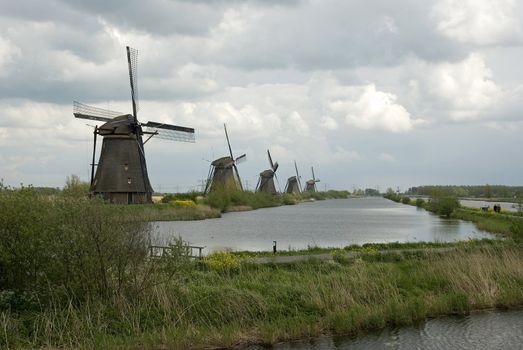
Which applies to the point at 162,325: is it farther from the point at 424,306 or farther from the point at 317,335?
the point at 424,306

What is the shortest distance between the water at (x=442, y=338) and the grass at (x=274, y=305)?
362mm

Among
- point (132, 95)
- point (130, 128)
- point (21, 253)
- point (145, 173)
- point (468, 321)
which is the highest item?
point (132, 95)

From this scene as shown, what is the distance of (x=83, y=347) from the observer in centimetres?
947

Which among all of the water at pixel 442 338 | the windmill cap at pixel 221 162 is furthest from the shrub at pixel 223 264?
the windmill cap at pixel 221 162

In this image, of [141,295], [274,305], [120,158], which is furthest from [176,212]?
[141,295]

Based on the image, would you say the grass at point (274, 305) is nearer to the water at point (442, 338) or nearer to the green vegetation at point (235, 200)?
the water at point (442, 338)

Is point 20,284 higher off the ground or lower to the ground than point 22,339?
higher

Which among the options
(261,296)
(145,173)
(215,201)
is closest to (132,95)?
(145,173)

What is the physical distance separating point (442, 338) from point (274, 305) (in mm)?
3763

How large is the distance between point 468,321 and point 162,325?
7.32 metres

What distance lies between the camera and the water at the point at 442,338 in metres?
10.9

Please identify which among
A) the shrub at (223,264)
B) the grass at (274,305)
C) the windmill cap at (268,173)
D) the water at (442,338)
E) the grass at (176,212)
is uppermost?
the windmill cap at (268,173)

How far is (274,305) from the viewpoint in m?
12.2

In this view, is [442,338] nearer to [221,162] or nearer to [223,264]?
[223,264]
